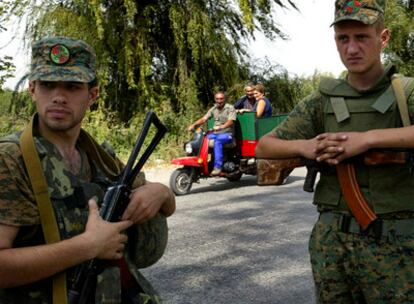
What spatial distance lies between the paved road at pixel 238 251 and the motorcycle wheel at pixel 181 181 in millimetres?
220

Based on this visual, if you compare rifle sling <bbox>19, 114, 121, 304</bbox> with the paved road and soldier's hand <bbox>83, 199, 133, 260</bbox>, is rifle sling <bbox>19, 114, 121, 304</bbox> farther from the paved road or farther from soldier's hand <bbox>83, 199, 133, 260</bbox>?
the paved road

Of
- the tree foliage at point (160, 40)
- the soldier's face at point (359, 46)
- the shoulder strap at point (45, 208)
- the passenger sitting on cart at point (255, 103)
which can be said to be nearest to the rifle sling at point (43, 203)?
the shoulder strap at point (45, 208)

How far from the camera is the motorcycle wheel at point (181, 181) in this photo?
8117 mm

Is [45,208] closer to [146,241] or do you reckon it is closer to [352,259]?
[146,241]

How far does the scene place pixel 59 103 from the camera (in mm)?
1699

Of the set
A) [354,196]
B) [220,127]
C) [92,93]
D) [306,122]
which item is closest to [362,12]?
[306,122]

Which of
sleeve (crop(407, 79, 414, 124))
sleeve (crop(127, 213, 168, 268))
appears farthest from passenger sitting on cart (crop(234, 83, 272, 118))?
sleeve (crop(127, 213, 168, 268))

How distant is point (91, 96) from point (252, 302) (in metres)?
2.37

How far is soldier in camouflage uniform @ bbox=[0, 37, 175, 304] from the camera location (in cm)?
145

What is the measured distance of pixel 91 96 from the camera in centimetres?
186

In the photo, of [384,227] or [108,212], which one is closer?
[108,212]

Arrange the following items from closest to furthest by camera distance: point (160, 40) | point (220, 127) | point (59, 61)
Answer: point (59, 61) < point (220, 127) < point (160, 40)

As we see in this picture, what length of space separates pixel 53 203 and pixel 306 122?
1097mm

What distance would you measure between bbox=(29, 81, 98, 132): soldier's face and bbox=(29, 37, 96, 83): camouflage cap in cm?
4
